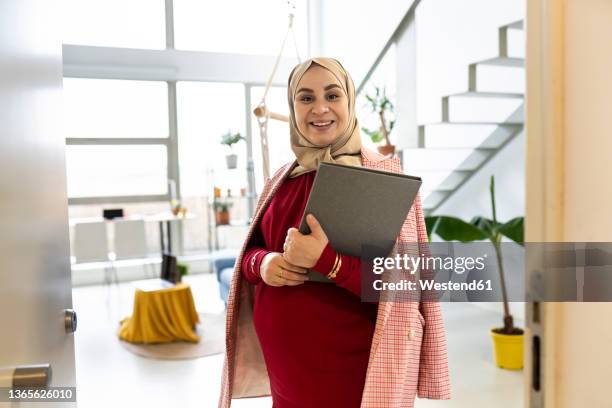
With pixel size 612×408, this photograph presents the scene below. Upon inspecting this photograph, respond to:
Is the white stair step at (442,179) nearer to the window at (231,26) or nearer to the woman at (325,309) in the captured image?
the window at (231,26)

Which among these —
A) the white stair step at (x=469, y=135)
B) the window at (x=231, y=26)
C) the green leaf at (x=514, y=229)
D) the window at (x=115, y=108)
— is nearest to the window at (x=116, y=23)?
the window at (x=231, y=26)

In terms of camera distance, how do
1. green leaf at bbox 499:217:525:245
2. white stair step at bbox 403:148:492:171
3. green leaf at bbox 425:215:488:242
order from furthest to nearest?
white stair step at bbox 403:148:492:171
green leaf at bbox 425:215:488:242
green leaf at bbox 499:217:525:245

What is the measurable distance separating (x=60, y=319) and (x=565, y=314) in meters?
1.11

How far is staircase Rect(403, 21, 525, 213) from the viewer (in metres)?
4.55

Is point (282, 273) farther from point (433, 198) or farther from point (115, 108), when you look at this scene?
point (115, 108)

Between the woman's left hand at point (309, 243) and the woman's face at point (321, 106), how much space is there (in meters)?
0.27

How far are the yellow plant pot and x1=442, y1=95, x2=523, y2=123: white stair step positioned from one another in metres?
1.68

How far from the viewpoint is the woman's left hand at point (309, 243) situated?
1.16 meters

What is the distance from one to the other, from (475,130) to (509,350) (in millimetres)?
2119

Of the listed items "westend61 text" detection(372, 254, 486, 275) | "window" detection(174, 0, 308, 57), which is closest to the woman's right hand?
"westend61 text" detection(372, 254, 486, 275)

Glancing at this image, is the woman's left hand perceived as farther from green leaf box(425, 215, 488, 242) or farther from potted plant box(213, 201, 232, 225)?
potted plant box(213, 201, 232, 225)

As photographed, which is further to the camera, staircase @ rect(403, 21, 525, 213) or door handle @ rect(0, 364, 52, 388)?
staircase @ rect(403, 21, 525, 213)

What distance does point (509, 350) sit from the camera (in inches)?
143

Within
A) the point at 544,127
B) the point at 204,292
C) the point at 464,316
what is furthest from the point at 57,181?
the point at 204,292
